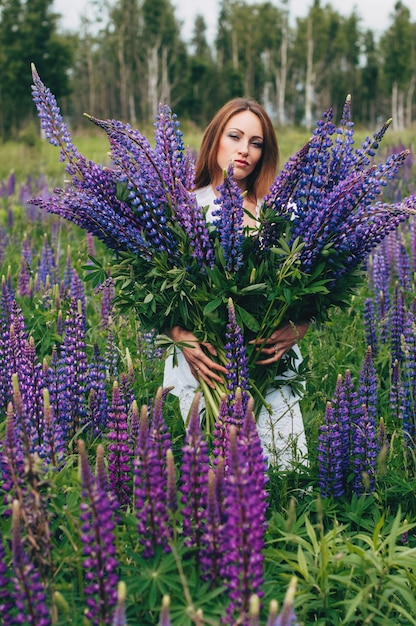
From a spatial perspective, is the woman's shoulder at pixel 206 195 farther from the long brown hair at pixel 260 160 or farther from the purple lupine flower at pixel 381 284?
the purple lupine flower at pixel 381 284

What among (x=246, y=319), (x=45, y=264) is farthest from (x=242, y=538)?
(x=45, y=264)

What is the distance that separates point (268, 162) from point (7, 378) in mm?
1886

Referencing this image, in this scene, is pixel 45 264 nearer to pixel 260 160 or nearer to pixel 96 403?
pixel 260 160

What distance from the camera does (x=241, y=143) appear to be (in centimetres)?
332

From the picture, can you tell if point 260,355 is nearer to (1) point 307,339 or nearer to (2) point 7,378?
(2) point 7,378

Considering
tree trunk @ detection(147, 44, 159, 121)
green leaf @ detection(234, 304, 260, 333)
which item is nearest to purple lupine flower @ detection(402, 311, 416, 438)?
green leaf @ detection(234, 304, 260, 333)

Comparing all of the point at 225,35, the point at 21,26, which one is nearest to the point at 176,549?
the point at 21,26

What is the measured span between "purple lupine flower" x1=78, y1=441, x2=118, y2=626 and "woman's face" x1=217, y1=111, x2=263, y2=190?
2.12 m

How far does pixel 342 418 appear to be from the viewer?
2766 mm

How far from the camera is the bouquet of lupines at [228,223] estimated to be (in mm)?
2451

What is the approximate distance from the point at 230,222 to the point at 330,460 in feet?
3.68

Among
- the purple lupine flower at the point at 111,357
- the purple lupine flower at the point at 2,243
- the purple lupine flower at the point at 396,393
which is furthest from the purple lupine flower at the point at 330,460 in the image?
the purple lupine flower at the point at 2,243

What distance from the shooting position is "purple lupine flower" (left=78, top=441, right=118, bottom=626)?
5.11ft

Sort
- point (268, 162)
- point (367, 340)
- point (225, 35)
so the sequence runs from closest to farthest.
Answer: point (268, 162) < point (367, 340) < point (225, 35)
